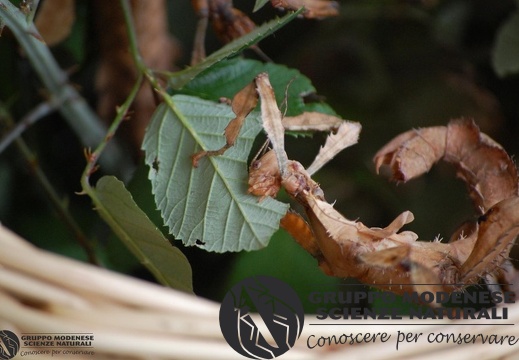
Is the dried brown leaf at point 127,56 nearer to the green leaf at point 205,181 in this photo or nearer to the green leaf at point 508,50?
the green leaf at point 205,181

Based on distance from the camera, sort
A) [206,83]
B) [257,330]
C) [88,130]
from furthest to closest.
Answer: [88,130]
[206,83]
[257,330]

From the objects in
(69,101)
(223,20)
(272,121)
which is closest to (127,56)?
(69,101)

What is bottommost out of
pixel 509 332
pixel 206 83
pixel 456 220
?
pixel 456 220

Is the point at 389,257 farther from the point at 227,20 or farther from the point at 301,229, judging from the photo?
the point at 227,20

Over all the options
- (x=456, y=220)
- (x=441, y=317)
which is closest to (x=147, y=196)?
(x=441, y=317)

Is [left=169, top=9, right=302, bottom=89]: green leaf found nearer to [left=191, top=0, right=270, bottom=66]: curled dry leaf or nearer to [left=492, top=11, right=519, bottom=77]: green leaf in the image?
[left=191, top=0, right=270, bottom=66]: curled dry leaf

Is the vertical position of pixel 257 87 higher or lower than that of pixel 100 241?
higher

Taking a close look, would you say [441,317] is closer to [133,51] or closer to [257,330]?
[257,330]

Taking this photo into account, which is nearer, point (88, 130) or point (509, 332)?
point (509, 332)
